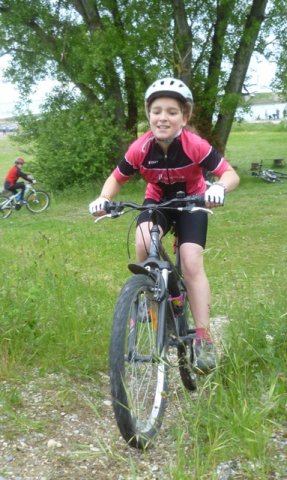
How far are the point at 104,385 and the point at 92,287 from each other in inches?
74.6

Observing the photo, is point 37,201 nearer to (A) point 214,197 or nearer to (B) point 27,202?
(B) point 27,202

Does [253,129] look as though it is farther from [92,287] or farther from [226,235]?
[92,287]

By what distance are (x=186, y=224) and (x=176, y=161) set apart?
0.38 m

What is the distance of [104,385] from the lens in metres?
4.04

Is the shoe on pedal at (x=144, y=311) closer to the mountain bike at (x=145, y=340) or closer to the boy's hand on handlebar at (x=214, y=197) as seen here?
the mountain bike at (x=145, y=340)

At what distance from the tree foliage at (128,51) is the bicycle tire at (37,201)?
236 cm

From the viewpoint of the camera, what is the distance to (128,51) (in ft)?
61.4

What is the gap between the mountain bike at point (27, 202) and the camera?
18.0m

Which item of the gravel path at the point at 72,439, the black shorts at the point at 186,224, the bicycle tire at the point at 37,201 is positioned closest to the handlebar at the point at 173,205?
the black shorts at the point at 186,224

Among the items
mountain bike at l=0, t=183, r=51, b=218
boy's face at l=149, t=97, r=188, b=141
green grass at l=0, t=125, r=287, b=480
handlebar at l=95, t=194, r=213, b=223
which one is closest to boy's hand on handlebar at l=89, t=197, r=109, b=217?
handlebar at l=95, t=194, r=213, b=223

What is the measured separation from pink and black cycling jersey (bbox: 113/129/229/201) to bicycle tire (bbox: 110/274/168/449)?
0.83 meters

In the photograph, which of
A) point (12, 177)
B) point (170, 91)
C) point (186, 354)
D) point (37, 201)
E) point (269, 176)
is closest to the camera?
point (170, 91)

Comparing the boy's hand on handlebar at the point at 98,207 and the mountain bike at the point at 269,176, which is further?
the mountain bike at the point at 269,176

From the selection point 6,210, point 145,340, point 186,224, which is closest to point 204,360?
point 145,340
